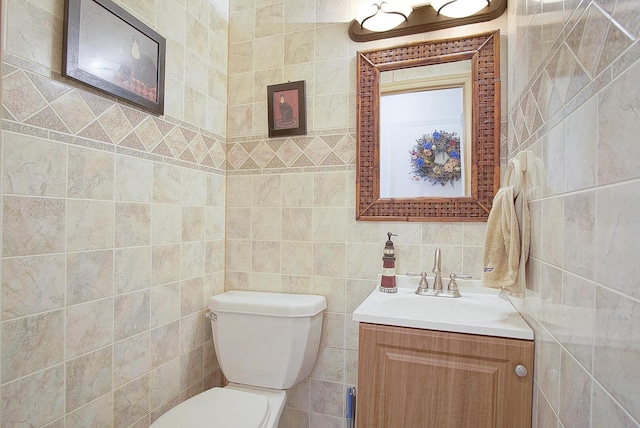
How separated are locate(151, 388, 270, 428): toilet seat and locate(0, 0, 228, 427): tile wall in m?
0.22

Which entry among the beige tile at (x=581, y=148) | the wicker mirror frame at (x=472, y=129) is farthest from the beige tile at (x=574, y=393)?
the wicker mirror frame at (x=472, y=129)

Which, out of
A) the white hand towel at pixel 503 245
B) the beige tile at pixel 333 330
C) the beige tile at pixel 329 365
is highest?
the white hand towel at pixel 503 245

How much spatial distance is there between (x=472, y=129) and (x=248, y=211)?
1134 millimetres

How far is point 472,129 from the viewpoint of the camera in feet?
4.66

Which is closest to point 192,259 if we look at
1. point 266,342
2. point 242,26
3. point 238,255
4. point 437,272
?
point 238,255

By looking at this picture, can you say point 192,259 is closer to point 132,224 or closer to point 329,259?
point 132,224

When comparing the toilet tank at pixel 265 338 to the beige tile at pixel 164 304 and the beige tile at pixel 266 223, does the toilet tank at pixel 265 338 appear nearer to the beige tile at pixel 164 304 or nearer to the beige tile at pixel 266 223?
the beige tile at pixel 164 304

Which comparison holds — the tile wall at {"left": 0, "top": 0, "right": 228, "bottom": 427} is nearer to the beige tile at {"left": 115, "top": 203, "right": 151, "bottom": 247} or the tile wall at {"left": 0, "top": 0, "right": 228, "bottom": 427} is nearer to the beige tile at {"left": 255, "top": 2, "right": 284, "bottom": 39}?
the beige tile at {"left": 115, "top": 203, "right": 151, "bottom": 247}

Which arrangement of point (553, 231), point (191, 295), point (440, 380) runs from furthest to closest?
point (191, 295) → point (440, 380) → point (553, 231)

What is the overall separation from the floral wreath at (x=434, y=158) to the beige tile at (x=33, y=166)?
51.1 inches

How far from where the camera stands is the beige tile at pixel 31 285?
87 cm

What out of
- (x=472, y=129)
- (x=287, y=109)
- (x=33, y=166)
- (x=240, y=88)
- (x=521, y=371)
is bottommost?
(x=521, y=371)

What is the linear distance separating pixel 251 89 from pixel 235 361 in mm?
1338

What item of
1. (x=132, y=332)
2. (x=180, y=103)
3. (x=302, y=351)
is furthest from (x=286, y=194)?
(x=132, y=332)
